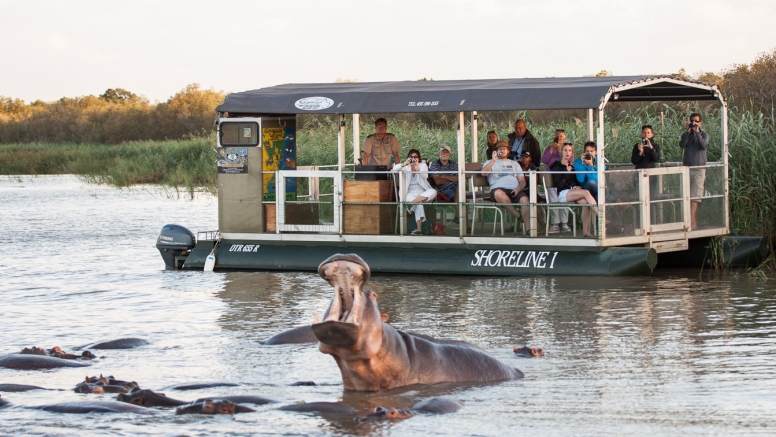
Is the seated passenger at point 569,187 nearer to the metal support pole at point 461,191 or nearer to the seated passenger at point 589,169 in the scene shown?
the seated passenger at point 589,169

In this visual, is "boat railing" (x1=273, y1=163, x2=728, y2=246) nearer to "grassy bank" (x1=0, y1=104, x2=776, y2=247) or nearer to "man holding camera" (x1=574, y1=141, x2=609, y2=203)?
"man holding camera" (x1=574, y1=141, x2=609, y2=203)

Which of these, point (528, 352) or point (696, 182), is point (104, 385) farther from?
point (696, 182)

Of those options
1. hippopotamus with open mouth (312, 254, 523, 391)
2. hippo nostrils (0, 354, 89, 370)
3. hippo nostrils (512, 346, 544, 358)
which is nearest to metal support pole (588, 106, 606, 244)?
hippo nostrils (512, 346, 544, 358)

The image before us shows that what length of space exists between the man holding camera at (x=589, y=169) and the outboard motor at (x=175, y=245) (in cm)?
625

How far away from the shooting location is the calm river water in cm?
805

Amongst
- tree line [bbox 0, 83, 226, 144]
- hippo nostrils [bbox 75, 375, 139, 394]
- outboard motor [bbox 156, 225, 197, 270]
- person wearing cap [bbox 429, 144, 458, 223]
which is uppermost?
tree line [bbox 0, 83, 226, 144]

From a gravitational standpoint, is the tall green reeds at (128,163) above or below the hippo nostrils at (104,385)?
above

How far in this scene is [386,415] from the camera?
311 inches

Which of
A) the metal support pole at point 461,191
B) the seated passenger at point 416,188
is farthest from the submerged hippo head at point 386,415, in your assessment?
the seated passenger at point 416,188

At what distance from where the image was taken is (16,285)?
16.7 m

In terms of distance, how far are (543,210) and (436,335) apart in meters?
4.67

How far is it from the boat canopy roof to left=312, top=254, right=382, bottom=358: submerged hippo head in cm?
782

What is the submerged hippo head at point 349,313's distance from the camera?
23.2ft

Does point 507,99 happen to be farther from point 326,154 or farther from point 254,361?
point 326,154
